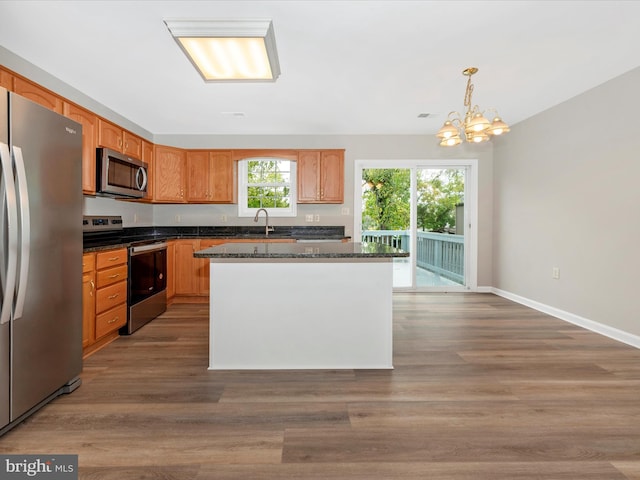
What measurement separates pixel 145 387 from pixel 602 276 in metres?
4.12

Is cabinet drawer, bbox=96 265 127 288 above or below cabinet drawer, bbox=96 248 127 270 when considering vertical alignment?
below

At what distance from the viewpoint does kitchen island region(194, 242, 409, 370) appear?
2.47 m

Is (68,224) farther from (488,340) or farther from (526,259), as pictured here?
(526,259)

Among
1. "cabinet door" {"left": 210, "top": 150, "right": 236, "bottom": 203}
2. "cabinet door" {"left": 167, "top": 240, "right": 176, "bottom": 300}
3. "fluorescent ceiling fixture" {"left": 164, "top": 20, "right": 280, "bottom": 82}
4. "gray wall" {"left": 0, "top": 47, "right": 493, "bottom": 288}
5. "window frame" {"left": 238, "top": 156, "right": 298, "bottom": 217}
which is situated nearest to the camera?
"fluorescent ceiling fixture" {"left": 164, "top": 20, "right": 280, "bottom": 82}

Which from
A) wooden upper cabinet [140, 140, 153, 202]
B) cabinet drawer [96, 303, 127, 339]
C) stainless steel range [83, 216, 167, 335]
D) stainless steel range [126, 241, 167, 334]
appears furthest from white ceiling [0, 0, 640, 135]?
cabinet drawer [96, 303, 127, 339]

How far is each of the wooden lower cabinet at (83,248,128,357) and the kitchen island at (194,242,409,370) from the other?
1113 mm

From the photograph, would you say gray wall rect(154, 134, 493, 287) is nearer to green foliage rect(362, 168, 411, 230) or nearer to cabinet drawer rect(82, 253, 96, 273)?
green foliage rect(362, 168, 411, 230)

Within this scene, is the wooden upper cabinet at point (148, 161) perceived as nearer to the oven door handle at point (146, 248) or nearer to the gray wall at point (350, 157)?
the gray wall at point (350, 157)

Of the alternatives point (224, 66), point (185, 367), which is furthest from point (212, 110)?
point (185, 367)

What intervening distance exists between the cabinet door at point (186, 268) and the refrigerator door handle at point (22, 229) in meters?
2.82

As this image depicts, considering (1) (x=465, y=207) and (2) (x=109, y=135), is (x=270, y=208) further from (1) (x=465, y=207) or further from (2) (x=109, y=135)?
(1) (x=465, y=207)

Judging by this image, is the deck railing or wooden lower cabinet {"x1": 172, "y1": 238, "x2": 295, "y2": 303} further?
the deck railing

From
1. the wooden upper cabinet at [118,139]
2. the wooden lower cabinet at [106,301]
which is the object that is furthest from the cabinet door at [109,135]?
the wooden lower cabinet at [106,301]

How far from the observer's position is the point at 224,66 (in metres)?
2.39
